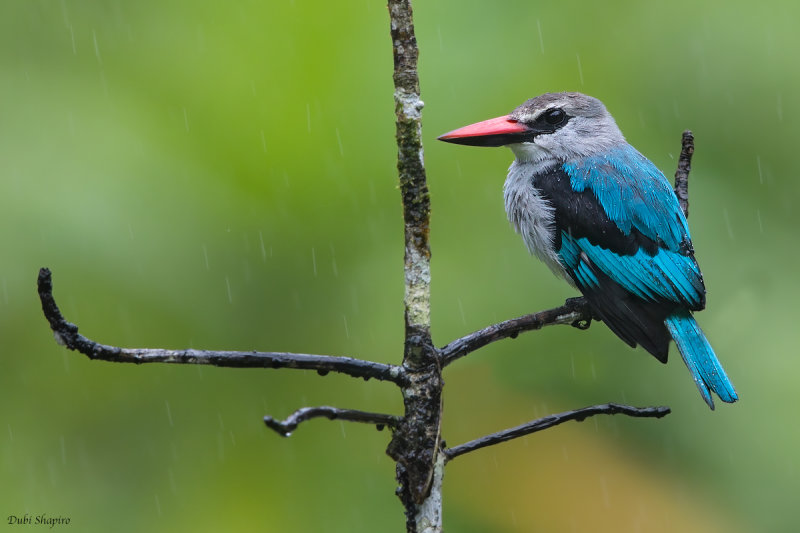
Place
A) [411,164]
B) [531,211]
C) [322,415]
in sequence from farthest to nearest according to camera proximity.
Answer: [531,211] < [411,164] < [322,415]

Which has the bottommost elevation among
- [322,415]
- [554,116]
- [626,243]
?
[322,415]

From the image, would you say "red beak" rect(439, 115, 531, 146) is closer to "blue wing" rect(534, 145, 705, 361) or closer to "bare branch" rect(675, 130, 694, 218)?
"blue wing" rect(534, 145, 705, 361)

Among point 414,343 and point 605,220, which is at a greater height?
point 605,220

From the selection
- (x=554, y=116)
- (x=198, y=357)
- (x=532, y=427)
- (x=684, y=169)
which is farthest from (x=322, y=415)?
(x=554, y=116)

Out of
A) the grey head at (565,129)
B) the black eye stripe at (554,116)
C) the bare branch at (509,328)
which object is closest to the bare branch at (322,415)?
the bare branch at (509,328)

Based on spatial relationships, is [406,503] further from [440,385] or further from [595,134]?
[595,134]

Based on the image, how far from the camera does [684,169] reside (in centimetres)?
285

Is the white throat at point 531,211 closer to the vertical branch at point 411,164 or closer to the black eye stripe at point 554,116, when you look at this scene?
the black eye stripe at point 554,116

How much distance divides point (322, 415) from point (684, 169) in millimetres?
1855

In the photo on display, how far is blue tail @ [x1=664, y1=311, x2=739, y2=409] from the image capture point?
2609mm

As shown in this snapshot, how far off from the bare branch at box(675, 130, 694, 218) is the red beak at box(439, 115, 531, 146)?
2.19 ft

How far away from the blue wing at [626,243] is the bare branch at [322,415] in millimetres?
1376

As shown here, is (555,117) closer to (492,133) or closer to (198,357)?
(492,133)

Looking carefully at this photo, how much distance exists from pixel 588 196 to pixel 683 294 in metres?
0.55
